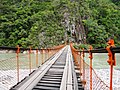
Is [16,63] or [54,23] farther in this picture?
[54,23]

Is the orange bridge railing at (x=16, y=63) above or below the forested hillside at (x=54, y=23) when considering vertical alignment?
below

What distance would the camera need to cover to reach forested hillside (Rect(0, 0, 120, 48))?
3822cm

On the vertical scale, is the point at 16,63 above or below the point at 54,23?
below

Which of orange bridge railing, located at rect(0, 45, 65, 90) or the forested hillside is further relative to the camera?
the forested hillside

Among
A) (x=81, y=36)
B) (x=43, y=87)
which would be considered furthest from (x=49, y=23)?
(x=43, y=87)

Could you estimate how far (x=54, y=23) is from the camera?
138 ft

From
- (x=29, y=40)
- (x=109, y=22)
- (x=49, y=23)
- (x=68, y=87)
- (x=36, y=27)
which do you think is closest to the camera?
(x=68, y=87)

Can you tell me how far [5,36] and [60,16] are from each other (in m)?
11.9

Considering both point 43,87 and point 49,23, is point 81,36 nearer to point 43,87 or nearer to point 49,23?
point 49,23

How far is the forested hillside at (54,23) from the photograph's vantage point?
3822 centimetres

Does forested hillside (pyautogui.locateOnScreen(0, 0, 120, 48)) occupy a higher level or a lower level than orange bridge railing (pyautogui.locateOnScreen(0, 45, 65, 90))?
higher

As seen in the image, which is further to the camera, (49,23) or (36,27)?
(49,23)

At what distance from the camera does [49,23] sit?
41.6 m

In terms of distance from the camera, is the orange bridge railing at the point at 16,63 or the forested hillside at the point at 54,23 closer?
the orange bridge railing at the point at 16,63
